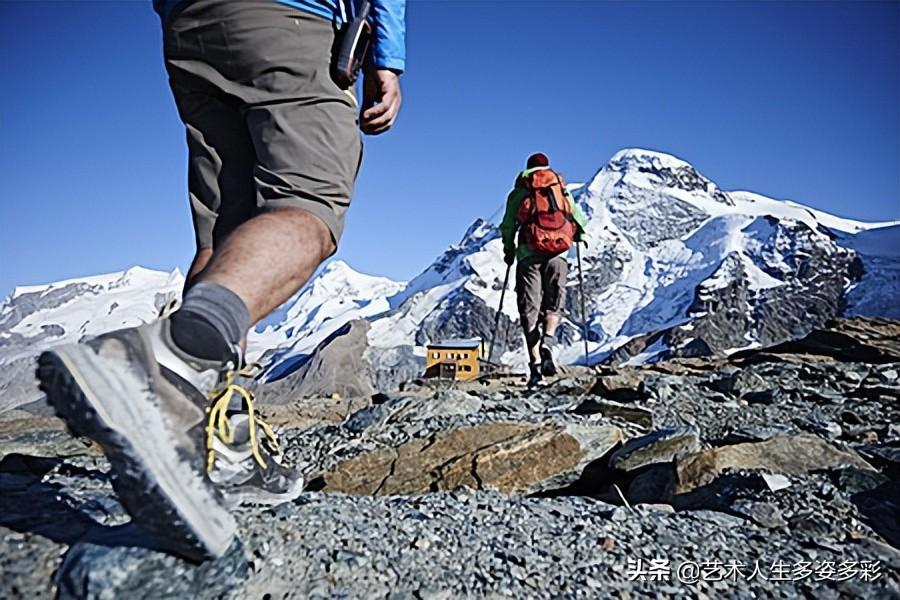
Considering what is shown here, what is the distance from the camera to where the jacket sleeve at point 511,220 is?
5738mm

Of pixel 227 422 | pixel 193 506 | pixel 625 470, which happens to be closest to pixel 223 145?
pixel 227 422

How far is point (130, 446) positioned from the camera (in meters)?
0.98

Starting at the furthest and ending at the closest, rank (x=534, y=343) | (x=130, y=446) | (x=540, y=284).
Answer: (x=534, y=343) → (x=540, y=284) → (x=130, y=446)

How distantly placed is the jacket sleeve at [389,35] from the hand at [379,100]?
1.1 inches

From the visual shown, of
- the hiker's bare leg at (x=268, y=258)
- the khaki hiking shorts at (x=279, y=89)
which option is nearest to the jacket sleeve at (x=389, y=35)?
the khaki hiking shorts at (x=279, y=89)

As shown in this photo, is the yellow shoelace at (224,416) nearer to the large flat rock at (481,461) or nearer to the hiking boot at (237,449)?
the hiking boot at (237,449)

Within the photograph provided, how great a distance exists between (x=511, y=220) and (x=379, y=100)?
13.8 ft

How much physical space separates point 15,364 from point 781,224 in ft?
571

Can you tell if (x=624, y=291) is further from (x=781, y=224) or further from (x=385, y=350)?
(x=385, y=350)

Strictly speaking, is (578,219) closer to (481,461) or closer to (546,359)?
(546,359)

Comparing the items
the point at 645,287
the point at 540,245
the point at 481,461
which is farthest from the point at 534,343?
the point at 645,287

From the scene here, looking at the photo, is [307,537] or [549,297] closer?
[307,537]

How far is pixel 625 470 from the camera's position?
261 cm

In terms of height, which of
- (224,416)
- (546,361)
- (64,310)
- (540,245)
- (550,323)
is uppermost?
(540,245)
